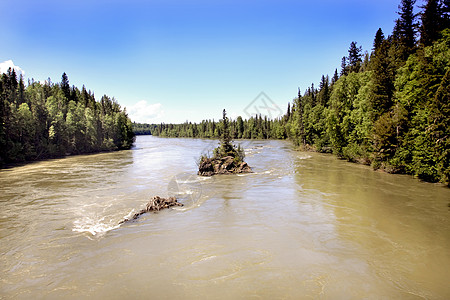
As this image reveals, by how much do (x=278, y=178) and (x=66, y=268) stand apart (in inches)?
961

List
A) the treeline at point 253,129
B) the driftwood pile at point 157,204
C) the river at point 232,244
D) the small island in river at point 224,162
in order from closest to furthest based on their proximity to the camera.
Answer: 1. the river at point 232,244
2. the driftwood pile at point 157,204
3. the small island in river at point 224,162
4. the treeline at point 253,129

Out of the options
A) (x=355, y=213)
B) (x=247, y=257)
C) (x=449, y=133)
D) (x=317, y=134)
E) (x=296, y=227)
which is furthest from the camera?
(x=317, y=134)

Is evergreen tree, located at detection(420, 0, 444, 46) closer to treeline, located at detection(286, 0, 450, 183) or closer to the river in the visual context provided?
treeline, located at detection(286, 0, 450, 183)

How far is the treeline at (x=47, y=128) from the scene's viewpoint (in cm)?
4928

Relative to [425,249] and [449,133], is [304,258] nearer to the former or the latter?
[425,249]

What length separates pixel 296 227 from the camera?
50.6 ft

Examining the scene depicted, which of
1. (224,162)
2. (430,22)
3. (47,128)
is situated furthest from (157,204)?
(47,128)

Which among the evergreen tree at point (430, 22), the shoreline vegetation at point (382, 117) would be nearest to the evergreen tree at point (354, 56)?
the shoreline vegetation at point (382, 117)

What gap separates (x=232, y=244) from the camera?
13250 millimetres

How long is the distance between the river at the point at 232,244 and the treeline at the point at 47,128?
32180mm

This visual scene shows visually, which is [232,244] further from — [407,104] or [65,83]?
[65,83]

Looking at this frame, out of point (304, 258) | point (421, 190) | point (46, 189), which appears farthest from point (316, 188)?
point (46, 189)

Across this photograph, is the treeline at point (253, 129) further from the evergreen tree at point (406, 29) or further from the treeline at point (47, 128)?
the evergreen tree at point (406, 29)

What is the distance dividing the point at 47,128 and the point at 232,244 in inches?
2637
